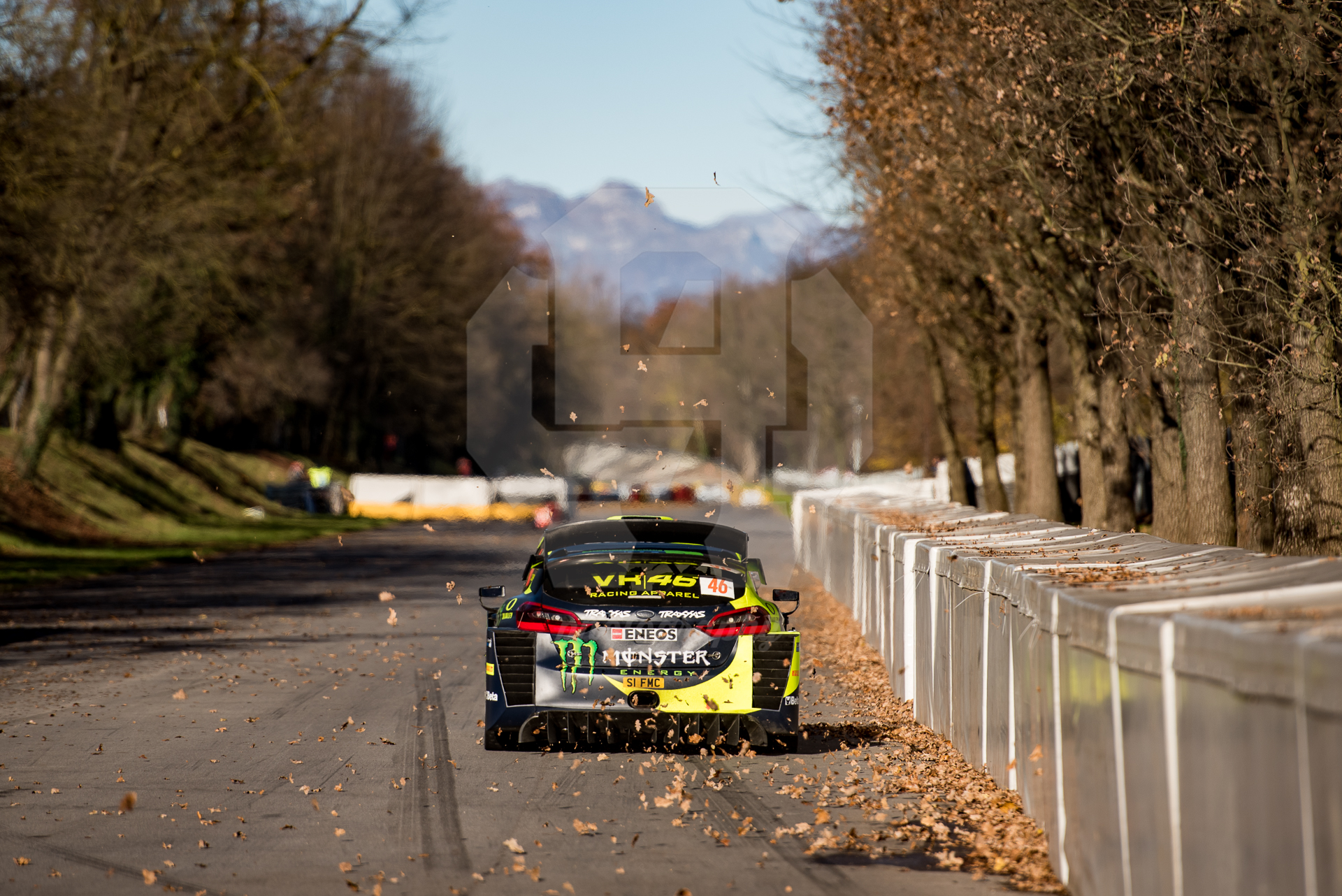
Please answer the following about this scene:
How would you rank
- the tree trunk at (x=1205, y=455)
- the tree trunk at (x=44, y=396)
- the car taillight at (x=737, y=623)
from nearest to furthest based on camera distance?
the car taillight at (x=737, y=623), the tree trunk at (x=1205, y=455), the tree trunk at (x=44, y=396)

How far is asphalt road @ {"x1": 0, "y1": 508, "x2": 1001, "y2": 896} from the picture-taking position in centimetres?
653

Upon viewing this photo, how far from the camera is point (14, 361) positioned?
40.9 meters

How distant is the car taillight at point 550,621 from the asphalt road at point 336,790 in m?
0.83

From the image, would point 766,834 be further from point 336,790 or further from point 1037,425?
point 1037,425

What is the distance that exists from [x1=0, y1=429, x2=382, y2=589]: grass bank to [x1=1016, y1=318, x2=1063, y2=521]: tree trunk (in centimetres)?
1675

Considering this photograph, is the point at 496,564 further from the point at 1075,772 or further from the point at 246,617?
the point at 1075,772

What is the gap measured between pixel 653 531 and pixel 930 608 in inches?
84.9

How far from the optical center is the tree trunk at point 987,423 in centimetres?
3120

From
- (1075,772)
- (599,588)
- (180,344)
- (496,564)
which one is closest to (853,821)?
(1075,772)

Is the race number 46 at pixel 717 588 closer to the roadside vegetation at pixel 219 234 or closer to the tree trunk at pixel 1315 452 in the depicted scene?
the tree trunk at pixel 1315 452

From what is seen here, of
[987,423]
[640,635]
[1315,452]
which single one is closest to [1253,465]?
[1315,452]

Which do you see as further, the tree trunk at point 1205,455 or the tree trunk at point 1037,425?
the tree trunk at point 1037,425

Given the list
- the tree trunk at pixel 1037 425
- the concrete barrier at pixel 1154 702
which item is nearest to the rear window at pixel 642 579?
the concrete barrier at pixel 1154 702

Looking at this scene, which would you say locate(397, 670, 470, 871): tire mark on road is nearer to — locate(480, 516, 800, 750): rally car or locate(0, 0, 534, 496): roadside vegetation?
locate(480, 516, 800, 750): rally car
